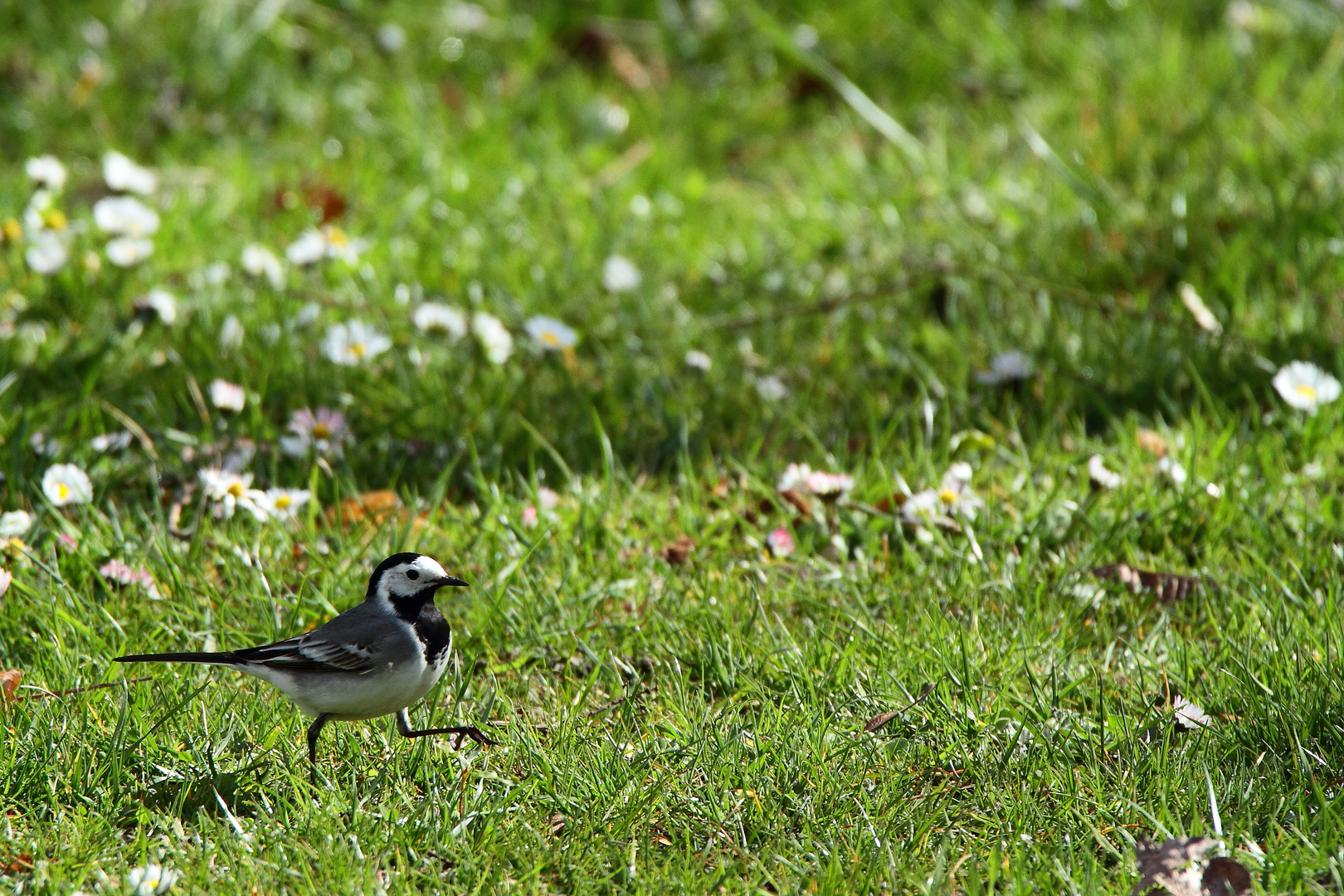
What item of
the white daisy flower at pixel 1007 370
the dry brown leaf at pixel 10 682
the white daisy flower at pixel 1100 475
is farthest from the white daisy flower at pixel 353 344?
the white daisy flower at pixel 1100 475

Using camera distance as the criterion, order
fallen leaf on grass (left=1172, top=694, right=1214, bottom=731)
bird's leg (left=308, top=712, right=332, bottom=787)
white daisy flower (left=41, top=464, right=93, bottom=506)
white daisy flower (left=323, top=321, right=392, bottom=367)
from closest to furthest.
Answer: bird's leg (left=308, top=712, right=332, bottom=787), fallen leaf on grass (left=1172, top=694, right=1214, bottom=731), white daisy flower (left=41, top=464, right=93, bottom=506), white daisy flower (left=323, top=321, right=392, bottom=367)

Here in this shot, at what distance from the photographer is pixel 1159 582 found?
3.20 meters

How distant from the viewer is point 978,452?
3.76 m

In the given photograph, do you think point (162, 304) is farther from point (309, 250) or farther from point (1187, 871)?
point (1187, 871)

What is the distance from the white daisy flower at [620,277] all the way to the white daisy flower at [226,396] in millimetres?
1351

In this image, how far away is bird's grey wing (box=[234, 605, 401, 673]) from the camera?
244 cm

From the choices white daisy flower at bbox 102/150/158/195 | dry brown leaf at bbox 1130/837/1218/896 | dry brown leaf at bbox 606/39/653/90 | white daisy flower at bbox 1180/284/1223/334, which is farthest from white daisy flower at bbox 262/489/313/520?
dry brown leaf at bbox 606/39/653/90

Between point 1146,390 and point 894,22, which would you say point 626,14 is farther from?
point 1146,390

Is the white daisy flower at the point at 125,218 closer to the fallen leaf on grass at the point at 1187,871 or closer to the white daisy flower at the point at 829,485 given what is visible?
the white daisy flower at the point at 829,485

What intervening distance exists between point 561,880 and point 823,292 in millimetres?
2747

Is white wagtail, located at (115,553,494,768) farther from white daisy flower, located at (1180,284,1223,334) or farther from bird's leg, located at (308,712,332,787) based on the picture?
white daisy flower, located at (1180,284,1223,334)

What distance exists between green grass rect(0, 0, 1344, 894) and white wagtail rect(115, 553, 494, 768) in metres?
0.15

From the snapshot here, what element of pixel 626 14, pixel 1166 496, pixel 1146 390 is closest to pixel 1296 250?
pixel 1146 390

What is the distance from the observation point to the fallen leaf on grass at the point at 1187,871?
7.18ft
